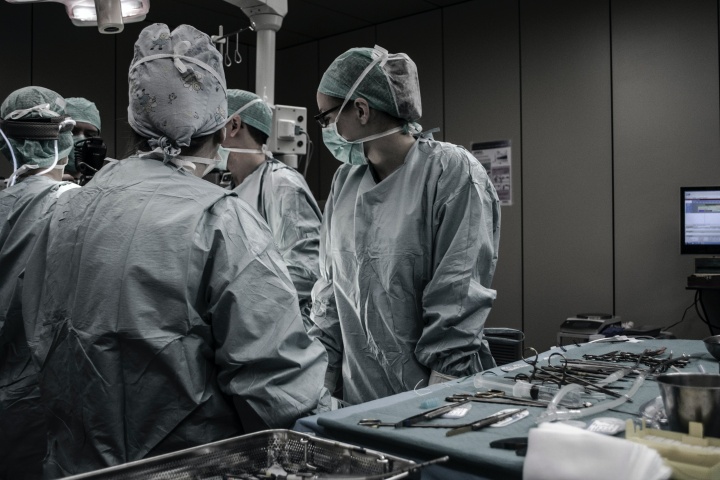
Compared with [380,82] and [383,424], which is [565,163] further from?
[383,424]

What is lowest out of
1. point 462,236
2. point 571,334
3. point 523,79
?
point 571,334

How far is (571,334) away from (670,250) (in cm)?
100

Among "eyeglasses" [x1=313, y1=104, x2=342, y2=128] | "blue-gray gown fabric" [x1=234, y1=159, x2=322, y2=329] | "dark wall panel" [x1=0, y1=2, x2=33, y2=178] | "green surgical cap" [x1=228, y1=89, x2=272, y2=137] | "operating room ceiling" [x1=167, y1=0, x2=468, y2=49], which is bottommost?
"blue-gray gown fabric" [x1=234, y1=159, x2=322, y2=329]

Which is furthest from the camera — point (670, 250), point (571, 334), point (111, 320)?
point (670, 250)

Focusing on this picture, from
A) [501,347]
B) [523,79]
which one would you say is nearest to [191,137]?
[501,347]

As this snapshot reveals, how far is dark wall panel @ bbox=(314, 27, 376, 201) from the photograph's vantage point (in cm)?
582

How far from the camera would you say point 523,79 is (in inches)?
194

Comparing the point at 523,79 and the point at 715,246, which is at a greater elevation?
the point at 523,79

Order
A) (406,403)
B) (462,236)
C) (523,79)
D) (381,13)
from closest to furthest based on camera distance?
1. (406,403)
2. (462,236)
3. (523,79)
4. (381,13)

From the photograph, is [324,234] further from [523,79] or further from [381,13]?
Answer: [381,13]

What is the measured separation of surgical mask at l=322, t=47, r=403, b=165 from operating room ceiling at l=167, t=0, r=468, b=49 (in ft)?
10.5

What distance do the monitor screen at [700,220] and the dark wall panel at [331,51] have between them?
2985 millimetres

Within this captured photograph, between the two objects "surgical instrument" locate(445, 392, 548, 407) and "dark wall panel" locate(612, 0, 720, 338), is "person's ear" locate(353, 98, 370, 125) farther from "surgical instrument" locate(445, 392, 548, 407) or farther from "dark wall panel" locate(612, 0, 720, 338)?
"dark wall panel" locate(612, 0, 720, 338)

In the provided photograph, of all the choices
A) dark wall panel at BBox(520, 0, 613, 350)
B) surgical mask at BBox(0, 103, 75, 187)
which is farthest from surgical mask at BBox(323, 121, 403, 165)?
dark wall panel at BBox(520, 0, 613, 350)
